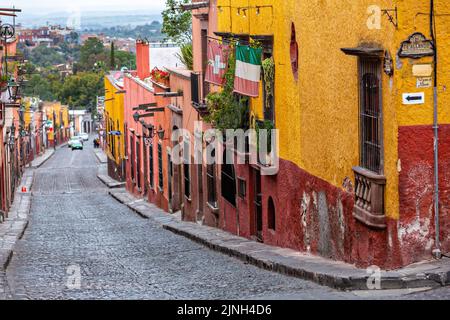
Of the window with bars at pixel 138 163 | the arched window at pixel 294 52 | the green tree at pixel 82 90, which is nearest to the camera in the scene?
the arched window at pixel 294 52

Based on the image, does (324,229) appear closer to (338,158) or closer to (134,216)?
(338,158)

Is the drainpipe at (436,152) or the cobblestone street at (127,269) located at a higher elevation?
the drainpipe at (436,152)

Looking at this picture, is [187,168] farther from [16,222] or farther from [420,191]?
Result: [420,191]

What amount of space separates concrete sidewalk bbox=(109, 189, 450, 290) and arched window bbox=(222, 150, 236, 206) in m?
0.77

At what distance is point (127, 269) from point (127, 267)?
32cm

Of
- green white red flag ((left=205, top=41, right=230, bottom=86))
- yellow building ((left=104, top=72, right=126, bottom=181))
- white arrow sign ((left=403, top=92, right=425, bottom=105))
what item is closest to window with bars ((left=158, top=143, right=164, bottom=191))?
green white red flag ((left=205, top=41, right=230, bottom=86))

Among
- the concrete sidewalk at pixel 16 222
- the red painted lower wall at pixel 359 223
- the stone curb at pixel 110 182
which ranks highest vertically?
the red painted lower wall at pixel 359 223

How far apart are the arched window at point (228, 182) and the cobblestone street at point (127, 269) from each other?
1.31 m

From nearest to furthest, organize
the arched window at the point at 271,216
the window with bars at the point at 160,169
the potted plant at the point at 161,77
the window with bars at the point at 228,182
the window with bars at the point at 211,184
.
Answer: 1. the arched window at the point at 271,216
2. the window with bars at the point at 228,182
3. the window with bars at the point at 211,184
4. the potted plant at the point at 161,77
5. the window with bars at the point at 160,169

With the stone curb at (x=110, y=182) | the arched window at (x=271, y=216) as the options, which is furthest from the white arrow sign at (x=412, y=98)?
the stone curb at (x=110, y=182)

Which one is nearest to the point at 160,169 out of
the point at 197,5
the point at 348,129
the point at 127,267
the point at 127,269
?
the point at 197,5

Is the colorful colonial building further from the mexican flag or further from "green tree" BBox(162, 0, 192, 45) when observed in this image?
"green tree" BBox(162, 0, 192, 45)

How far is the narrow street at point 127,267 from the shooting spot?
1227 centimetres

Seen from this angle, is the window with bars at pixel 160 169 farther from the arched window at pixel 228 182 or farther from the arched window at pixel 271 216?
the arched window at pixel 271 216
